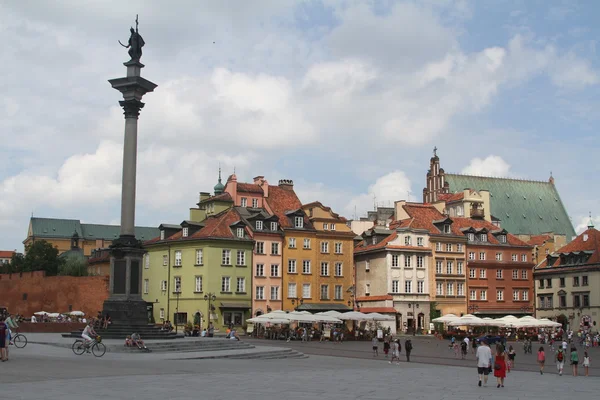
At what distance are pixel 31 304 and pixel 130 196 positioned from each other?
60.0 metres

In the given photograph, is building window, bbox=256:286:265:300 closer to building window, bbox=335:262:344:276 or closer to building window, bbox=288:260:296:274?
building window, bbox=288:260:296:274

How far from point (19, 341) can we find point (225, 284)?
1553 inches

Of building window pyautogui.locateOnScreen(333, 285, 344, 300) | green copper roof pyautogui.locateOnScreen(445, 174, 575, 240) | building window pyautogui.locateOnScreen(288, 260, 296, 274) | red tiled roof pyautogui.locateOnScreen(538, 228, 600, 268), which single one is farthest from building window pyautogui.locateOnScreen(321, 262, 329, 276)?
green copper roof pyautogui.locateOnScreen(445, 174, 575, 240)

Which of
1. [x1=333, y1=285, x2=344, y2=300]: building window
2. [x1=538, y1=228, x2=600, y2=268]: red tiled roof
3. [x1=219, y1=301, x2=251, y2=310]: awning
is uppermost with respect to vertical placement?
[x1=538, y1=228, x2=600, y2=268]: red tiled roof

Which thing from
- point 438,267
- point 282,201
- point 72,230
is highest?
point 72,230

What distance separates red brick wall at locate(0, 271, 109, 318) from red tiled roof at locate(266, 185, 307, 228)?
2222cm

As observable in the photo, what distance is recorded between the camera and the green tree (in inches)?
4461

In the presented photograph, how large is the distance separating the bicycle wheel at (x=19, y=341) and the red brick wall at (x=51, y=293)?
53.7m

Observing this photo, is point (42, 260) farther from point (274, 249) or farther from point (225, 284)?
point (274, 249)

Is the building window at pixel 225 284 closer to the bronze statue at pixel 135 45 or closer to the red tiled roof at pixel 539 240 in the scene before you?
the bronze statue at pixel 135 45

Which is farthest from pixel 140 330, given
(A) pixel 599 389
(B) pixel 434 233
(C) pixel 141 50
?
(B) pixel 434 233

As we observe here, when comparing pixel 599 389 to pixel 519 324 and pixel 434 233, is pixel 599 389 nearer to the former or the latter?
pixel 519 324

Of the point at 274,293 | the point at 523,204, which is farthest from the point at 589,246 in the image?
the point at 274,293

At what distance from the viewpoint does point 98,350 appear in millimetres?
35031
